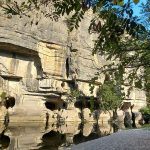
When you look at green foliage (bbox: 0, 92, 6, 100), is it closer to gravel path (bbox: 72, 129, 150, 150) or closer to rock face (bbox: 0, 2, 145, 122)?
rock face (bbox: 0, 2, 145, 122)

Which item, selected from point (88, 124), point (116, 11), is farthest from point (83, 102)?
point (116, 11)

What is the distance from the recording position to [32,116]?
76.8 feet

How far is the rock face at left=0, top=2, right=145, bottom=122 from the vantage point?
22.5 meters

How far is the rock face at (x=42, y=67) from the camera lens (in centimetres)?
2252

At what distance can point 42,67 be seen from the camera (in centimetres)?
2500

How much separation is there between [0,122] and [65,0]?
19.2m

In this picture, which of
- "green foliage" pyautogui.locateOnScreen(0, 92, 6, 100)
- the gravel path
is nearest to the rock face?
"green foliage" pyautogui.locateOnScreen(0, 92, 6, 100)

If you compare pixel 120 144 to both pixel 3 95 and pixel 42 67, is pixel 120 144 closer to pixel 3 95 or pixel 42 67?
pixel 3 95

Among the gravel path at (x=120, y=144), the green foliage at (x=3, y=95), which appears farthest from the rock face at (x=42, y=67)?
the gravel path at (x=120, y=144)

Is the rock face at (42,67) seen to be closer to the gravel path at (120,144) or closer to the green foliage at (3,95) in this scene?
the green foliage at (3,95)

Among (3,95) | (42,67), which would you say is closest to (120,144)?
(3,95)

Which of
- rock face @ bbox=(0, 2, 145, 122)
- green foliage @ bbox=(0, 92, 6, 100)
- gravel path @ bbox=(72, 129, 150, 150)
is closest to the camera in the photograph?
gravel path @ bbox=(72, 129, 150, 150)

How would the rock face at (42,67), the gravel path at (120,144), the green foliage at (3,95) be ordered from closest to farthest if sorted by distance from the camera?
the gravel path at (120,144) → the green foliage at (3,95) → the rock face at (42,67)

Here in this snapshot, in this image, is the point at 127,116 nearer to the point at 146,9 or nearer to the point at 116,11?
the point at 146,9
